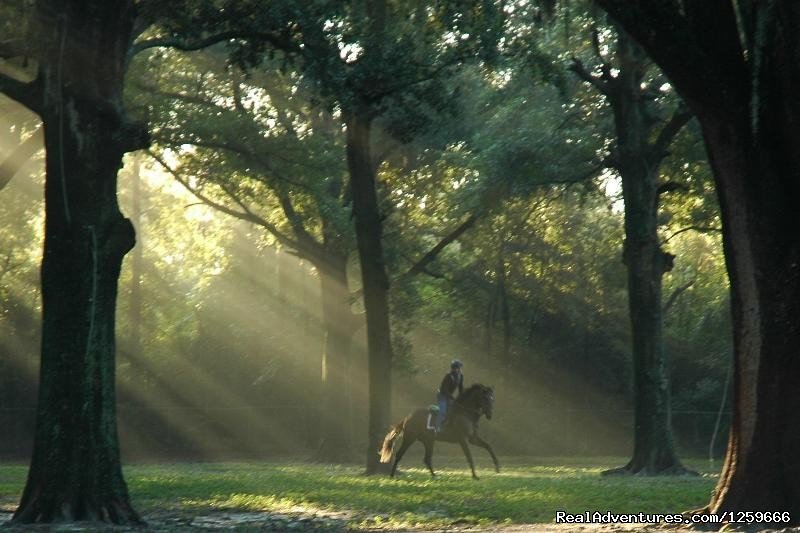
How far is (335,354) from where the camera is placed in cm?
4575

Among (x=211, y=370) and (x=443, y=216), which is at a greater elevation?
(x=443, y=216)

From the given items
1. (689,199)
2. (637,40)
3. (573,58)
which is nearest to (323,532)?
(637,40)

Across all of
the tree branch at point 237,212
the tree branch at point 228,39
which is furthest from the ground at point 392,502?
the tree branch at point 237,212

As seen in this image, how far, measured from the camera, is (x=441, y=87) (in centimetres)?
2723

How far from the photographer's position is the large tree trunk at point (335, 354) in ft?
147

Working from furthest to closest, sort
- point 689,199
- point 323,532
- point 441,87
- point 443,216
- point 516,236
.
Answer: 1. point 516,236
2. point 443,216
3. point 689,199
4. point 441,87
5. point 323,532

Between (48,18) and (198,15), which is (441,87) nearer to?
(198,15)

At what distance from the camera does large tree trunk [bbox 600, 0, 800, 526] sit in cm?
1458

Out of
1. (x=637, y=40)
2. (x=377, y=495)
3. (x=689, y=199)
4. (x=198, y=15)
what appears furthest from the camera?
(x=689, y=199)

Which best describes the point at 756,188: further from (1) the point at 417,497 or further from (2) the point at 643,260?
(2) the point at 643,260

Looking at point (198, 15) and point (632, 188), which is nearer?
point (198, 15)

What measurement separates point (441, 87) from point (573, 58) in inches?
229

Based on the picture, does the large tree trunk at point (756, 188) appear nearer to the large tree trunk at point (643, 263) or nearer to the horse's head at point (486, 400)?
the horse's head at point (486, 400)

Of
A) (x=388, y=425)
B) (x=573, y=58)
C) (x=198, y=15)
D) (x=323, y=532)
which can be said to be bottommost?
(x=323, y=532)
